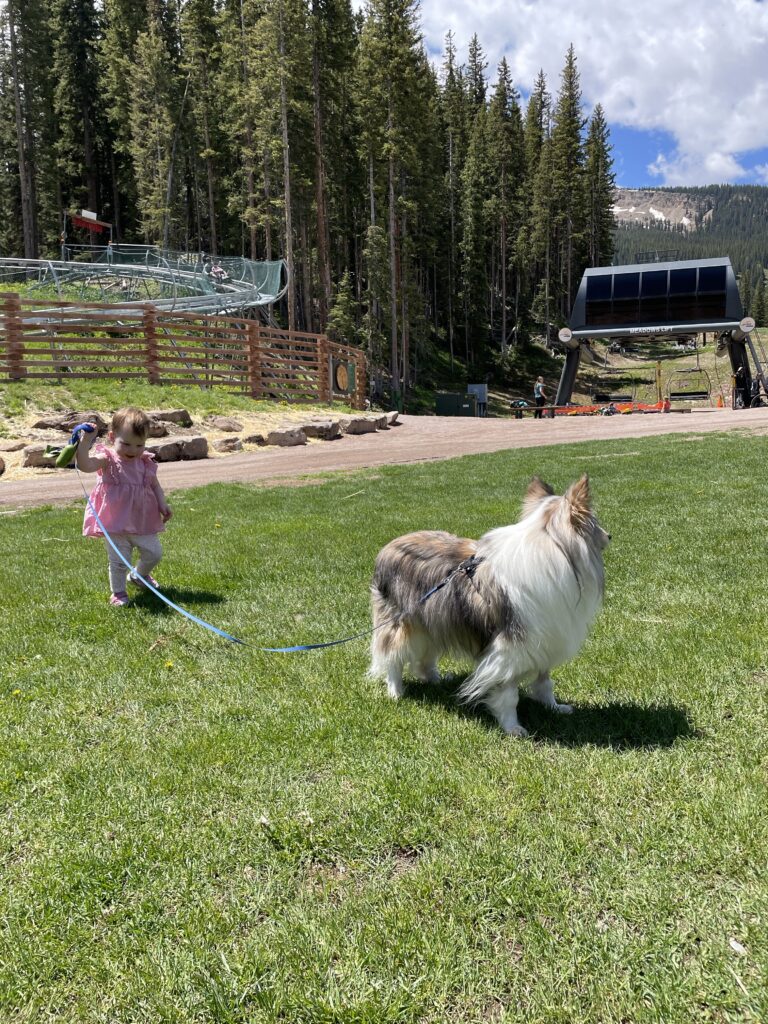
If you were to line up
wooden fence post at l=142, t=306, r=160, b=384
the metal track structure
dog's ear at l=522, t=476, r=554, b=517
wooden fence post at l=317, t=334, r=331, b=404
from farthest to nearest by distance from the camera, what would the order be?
1. wooden fence post at l=317, t=334, r=331, b=404
2. the metal track structure
3. wooden fence post at l=142, t=306, r=160, b=384
4. dog's ear at l=522, t=476, r=554, b=517

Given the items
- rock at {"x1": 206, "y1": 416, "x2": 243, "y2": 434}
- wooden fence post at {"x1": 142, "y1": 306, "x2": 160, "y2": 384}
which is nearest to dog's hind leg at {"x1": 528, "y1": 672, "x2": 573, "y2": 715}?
rock at {"x1": 206, "y1": 416, "x2": 243, "y2": 434}

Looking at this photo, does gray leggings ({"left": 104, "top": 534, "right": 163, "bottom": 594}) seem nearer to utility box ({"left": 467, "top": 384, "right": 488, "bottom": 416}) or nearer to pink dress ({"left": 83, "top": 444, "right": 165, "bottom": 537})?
pink dress ({"left": 83, "top": 444, "right": 165, "bottom": 537})

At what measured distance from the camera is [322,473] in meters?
14.4

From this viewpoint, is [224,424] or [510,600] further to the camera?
[224,424]

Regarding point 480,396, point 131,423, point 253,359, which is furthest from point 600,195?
point 131,423

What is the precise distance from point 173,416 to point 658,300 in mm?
24756

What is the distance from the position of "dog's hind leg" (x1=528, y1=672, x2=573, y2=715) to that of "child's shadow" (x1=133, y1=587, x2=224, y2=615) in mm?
2949

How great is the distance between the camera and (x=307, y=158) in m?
36.0

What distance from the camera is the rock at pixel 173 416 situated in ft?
59.6

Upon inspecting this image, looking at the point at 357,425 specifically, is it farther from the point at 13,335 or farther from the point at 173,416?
the point at 13,335

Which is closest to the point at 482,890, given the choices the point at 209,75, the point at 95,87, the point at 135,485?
the point at 135,485

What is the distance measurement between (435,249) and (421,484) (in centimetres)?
4442

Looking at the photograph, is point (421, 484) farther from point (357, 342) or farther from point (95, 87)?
point (95, 87)

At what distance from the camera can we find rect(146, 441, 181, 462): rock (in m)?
16.0
